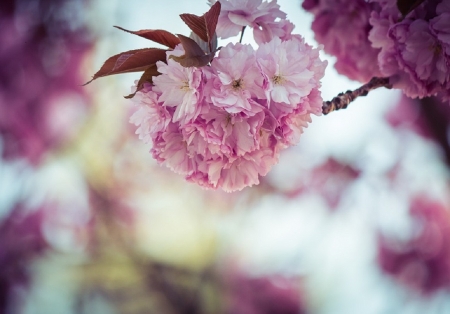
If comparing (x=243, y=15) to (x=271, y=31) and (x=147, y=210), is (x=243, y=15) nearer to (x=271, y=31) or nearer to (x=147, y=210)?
(x=271, y=31)

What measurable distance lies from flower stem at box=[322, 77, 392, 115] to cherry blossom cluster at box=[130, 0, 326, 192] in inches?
3.3

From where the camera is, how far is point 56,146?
5.88ft

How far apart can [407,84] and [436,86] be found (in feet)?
0.12

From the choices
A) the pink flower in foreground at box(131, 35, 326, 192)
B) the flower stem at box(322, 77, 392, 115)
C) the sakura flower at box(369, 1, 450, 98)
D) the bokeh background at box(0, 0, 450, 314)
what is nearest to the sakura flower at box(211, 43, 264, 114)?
the pink flower in foreground at box(131, 35, 326, 192)

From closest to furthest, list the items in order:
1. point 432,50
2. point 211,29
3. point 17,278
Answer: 1. point 211,29
2. point 432,50
3. point 17,278

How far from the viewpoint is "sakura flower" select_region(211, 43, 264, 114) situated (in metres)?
0.43

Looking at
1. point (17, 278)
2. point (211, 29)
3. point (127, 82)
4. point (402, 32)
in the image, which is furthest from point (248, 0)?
point (17, 278)

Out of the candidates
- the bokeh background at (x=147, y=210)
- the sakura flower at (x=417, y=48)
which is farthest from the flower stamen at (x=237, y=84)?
the bokeh background at (x=147, y=210)

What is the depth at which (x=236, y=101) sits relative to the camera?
0.43 m

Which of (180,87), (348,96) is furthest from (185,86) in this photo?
(348,96)

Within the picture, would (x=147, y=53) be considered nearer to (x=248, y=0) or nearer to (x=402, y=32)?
(x=248, y=0)

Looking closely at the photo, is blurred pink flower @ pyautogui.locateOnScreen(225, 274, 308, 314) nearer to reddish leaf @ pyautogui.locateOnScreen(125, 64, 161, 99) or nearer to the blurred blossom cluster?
the blurred blossom cluster

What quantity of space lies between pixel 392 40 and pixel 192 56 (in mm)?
299

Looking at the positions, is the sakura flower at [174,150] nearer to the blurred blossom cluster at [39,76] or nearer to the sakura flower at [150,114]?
the sakura flower at [150,114]
